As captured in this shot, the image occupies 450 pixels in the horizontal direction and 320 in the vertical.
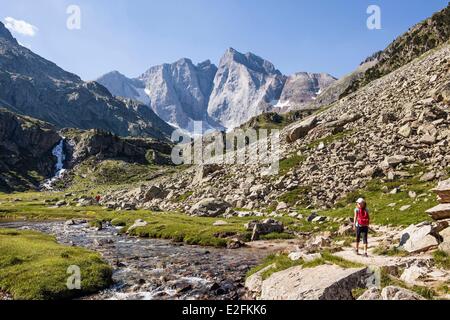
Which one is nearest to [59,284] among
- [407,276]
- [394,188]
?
[407,276]

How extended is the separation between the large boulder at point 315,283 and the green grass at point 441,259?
4.20 metres

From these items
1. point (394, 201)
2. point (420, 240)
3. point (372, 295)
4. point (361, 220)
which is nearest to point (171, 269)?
point (361, 220)

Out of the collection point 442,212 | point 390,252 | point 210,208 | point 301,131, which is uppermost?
point 301,131

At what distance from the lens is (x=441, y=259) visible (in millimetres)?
19344

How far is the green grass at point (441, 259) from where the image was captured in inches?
738

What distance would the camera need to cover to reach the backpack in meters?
26.1

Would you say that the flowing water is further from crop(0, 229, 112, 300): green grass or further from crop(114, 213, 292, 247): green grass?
crop(114, 213, 292, 247): green grass

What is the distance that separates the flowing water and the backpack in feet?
29.8

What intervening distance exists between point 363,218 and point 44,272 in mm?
22248

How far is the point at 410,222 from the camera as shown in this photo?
30922mm

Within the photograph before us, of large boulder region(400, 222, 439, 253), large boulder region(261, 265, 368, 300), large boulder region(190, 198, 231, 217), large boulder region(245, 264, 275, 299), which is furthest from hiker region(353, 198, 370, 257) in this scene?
large boulder region(190, 198, 231, 217)

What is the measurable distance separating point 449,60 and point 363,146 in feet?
91.9

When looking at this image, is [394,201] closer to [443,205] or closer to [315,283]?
[443,205]
